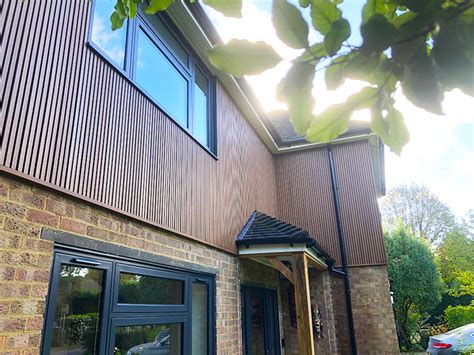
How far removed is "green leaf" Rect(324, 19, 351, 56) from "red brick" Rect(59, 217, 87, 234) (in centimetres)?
276

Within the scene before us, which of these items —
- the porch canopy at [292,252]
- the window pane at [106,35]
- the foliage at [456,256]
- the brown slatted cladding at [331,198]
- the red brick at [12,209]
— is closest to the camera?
the red brick at [12,209]

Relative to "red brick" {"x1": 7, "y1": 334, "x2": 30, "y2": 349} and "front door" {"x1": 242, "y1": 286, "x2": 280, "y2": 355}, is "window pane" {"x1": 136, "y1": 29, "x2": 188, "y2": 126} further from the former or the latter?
"front door" {"x1": 242, "y1": 286, "x2": 280, "y2": 355}

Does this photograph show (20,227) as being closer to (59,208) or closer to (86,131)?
(59,208)

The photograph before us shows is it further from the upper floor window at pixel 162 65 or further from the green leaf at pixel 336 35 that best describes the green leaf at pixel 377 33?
the upper floor window at pixel 162 65

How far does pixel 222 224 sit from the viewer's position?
6016 millimetres

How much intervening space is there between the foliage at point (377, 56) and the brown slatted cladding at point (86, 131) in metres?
2.43

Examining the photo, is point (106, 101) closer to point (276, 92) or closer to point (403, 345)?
point (276, 92)

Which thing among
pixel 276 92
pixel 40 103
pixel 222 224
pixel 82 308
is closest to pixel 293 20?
pixel 276 92

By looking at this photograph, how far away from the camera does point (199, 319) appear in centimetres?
495

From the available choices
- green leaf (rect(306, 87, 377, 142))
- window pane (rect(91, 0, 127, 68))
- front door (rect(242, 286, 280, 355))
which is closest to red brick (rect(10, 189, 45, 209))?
window pane (rect(91, 0, 127, 68))

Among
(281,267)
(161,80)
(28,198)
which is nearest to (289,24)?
(28,198)

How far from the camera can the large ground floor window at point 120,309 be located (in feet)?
9.36

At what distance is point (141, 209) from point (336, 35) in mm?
3546

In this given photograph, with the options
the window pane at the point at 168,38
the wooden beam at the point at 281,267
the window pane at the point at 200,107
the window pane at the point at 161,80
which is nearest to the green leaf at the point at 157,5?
the window pane at the point at 161,80
